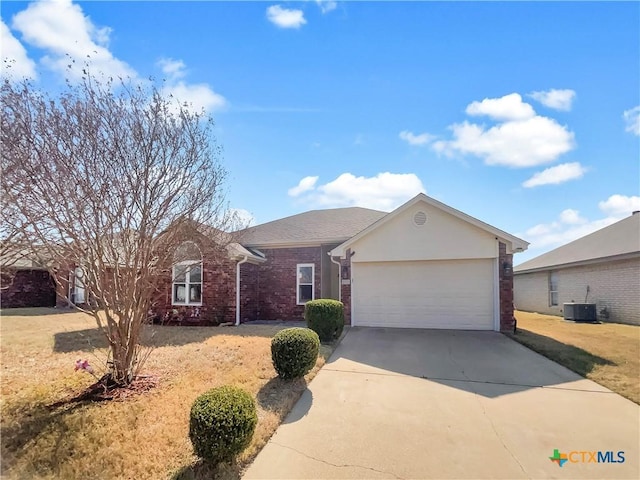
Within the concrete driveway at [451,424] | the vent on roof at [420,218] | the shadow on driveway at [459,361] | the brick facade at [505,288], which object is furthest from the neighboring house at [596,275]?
the concrete driveway at [451,424]

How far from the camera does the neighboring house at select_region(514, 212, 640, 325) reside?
14797 millimetres

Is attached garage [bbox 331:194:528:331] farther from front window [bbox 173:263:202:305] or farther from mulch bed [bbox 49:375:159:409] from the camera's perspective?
mulch bed [bbox 49:375:159:409]

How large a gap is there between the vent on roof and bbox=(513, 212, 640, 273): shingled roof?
891cm

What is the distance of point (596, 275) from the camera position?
17.0 meters

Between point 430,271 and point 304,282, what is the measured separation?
202 inches

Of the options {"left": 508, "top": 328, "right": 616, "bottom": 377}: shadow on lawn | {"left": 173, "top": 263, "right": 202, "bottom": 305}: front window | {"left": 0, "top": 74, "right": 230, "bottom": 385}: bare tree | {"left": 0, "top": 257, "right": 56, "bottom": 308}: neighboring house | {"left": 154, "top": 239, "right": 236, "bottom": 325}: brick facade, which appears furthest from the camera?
{"left": 0, "top": 257, "right": 56, "bottom": 308}: neighboring house

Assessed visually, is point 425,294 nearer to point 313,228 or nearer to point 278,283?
point 313,228

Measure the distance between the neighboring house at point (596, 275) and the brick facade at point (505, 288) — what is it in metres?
6.53

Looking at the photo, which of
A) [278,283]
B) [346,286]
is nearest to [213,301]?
[278,283]

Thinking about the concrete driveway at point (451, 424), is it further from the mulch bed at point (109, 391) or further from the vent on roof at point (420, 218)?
the vent on roof at point (420, 218)

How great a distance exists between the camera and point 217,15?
295 inches

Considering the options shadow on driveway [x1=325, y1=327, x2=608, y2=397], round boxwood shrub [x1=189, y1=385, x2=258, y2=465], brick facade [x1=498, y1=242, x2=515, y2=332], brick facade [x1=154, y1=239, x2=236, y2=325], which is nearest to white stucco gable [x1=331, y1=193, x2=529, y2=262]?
brick facade [x1=498, y1=242, x2=515, y2=332]

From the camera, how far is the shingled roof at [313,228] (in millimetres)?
14836

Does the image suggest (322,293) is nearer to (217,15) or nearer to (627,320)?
(217,15)
